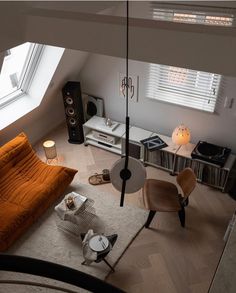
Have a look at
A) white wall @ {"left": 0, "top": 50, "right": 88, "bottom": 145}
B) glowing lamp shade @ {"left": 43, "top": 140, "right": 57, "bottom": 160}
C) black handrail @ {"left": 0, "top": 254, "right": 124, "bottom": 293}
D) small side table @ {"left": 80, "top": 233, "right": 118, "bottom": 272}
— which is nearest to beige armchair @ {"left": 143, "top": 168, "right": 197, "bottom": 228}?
small side table @ {"left": 80, "top": 233, "right": 118, "bottom": 272}

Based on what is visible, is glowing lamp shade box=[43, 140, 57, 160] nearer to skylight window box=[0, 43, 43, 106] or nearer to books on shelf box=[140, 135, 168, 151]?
skylight window box=[0, 43, 43, 106]

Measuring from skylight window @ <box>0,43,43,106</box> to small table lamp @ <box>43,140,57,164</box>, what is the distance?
87cm

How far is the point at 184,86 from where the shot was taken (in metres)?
4.25

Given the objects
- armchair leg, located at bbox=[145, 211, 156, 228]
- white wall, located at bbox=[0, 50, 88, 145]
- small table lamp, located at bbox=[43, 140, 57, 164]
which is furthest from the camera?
small table lamp, located at bbox=[43, 140, 57, 164]

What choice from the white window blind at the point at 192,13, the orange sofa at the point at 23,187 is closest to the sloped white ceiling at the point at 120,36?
the white window blind at the point at 192,13

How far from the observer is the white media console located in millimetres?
4246

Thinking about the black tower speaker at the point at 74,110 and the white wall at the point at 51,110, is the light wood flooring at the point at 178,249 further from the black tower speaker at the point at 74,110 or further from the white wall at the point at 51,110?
the white wall at the point at 51,110

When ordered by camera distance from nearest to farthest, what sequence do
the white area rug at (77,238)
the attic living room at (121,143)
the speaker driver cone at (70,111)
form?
the attic living room at (121,143) < the white area rug at (77,238) < the speaker driver cone at (70,111)

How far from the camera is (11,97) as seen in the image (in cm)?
462

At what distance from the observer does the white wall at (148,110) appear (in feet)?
13.9

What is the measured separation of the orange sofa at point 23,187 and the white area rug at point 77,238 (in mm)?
150

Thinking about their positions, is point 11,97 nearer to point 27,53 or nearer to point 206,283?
point 27,53

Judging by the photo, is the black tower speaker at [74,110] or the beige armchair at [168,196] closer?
the beige armchair at [168,196]

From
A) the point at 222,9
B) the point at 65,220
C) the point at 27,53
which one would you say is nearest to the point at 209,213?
the point at 65,220
